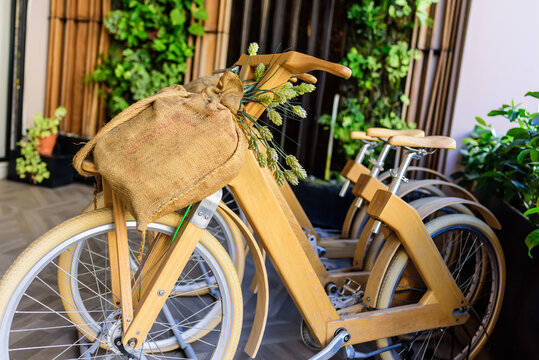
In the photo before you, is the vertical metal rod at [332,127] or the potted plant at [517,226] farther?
the vertical metal rod at [332,127]

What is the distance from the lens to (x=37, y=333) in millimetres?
1790

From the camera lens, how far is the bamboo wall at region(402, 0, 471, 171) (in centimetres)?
346

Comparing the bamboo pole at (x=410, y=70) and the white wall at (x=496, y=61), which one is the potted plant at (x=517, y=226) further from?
the bamboo pole at (x=410, y=70)

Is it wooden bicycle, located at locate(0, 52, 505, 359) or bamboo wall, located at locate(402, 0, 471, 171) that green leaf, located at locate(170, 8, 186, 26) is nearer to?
bamboo wall, located at locate(402, 0, 471, 171)

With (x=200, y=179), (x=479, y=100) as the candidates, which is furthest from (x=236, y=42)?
(x=200, y=179)

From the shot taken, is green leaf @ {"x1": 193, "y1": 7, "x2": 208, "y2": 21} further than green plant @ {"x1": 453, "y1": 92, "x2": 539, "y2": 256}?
Yes

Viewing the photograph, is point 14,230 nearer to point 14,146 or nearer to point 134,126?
point 14,146

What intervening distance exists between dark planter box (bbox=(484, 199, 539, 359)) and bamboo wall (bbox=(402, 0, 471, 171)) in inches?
60.3

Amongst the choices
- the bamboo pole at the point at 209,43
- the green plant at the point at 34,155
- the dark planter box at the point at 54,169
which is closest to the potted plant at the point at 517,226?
the bamboo pole at the point at 209,43

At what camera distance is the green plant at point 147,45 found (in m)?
4.07

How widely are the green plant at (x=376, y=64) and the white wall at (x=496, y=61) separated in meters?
0.43

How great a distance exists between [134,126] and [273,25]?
3.03 metres

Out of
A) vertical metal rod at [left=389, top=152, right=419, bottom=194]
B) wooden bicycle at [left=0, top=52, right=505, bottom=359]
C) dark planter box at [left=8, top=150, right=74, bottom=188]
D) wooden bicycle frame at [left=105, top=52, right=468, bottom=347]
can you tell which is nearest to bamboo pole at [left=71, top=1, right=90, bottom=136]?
dark planter box at [left=8, top=150, right=74, bottom=188]

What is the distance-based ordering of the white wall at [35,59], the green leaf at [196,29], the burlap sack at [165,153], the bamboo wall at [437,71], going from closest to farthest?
1. the burlap sack at [165,153]
2. the bamboo wall at [437,71]
3. the green leaf at [196,29]
4. the white wall at [35,59]
